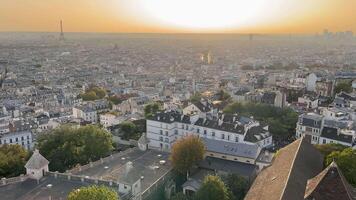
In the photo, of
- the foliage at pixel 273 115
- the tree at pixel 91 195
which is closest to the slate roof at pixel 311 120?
the foliage at pixel 273 115

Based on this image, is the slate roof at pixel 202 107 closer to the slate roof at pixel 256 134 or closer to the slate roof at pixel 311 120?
the slate roof at pixel 256 134

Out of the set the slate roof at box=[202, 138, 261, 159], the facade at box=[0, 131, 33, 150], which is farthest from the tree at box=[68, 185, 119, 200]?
the facade at box=[0, 131, 33, 150]

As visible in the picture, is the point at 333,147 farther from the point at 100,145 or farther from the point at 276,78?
the point at 276,78

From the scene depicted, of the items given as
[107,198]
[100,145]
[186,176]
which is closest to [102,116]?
[100,145]

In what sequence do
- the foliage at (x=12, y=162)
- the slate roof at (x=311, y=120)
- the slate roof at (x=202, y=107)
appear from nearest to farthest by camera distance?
1. the foliage at (x=12, y=162)
2. the slate roof at (x=311, y=120)
3. the slate roof at (x=202, y=107)

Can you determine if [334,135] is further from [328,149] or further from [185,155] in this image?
[185,155]

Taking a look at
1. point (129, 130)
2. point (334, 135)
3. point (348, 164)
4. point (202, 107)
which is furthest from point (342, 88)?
point (348, 164)
